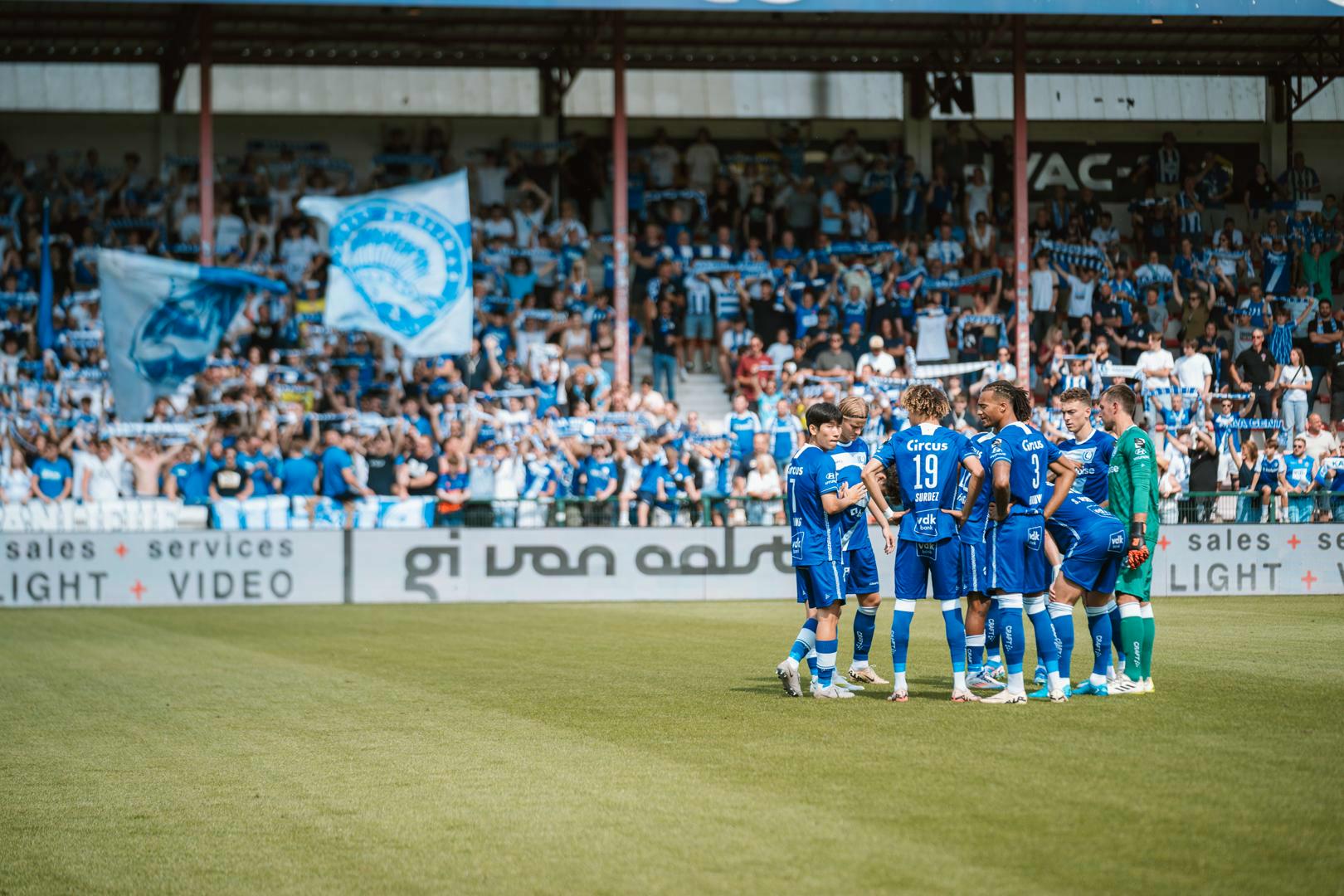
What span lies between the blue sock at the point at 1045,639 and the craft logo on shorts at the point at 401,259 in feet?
49.1

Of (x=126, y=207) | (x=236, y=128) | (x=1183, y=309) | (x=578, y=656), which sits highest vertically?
(x=236, y=128)

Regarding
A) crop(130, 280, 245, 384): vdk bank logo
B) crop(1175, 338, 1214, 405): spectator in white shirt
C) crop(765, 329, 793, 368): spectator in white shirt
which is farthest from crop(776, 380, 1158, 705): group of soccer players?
crop(765, 329, 793, 368): spectator in white shirt

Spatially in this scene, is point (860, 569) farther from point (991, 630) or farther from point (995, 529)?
point (991, 630)

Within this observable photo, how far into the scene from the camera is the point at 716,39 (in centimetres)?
2978

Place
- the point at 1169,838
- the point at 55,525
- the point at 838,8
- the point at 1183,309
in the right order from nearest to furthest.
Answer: the point at 1169,838, the point at 55,525, the point at 838,8, the point at 1183,309

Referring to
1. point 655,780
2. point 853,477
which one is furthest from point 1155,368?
point 655,780

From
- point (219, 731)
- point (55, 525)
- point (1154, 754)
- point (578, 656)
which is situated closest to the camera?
point (1154, 754)

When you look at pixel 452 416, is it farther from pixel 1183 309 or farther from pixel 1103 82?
pixel 1103 82

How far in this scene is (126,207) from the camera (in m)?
27.9

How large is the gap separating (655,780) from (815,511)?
313 cm

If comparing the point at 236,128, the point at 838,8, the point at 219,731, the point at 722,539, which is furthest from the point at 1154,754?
the point at 236,128

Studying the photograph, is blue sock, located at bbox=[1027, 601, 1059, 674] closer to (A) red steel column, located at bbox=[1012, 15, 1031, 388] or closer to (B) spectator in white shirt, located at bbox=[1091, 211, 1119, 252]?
(A) red steel column, located at bbox=[1012, 15, 1031, 388]

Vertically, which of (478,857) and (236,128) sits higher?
(236,128)

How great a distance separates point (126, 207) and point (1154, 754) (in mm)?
24023
